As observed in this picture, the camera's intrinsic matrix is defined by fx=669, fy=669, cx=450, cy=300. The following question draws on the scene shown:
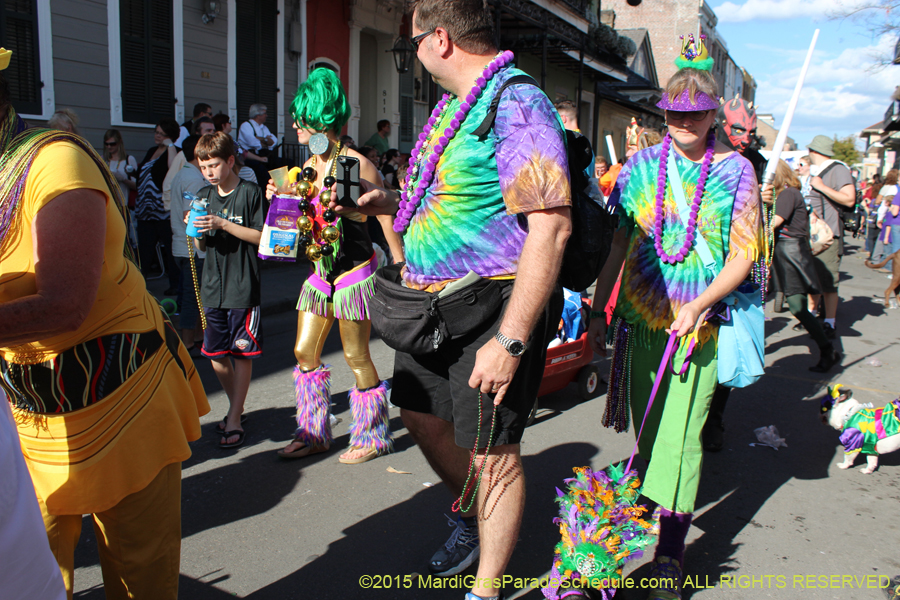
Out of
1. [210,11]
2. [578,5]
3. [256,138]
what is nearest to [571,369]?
[256,138]

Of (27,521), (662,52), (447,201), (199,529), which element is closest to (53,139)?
(27,521)

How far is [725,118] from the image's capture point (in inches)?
172

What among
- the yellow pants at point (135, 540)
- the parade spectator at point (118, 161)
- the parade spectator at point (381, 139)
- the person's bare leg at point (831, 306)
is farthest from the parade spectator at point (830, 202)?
the parade spectator at point (118, 161)

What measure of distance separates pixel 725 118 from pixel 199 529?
391cm

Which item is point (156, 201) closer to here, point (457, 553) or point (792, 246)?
point (457, 553)

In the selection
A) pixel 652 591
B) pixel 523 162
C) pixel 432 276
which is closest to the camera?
pixel 523 162

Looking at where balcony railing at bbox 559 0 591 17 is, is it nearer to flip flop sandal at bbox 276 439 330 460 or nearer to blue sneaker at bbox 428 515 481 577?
flip flop sandal at bbox 276 439 330 460

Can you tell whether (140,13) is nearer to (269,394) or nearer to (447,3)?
(269,394)

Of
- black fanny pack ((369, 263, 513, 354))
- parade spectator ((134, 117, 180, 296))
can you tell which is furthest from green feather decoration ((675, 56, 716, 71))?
parade spectator ((134, 117, 180, 296))

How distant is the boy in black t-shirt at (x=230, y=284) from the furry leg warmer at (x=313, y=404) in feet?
1.40

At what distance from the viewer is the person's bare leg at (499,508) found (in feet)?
7.33

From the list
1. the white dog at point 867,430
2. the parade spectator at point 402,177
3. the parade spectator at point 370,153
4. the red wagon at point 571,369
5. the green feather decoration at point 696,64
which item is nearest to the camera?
the parade spectator at point 402,177

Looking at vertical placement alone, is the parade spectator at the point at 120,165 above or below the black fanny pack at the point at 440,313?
above

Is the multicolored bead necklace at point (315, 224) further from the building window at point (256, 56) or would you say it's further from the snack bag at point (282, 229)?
the building window at point (256, 56)
